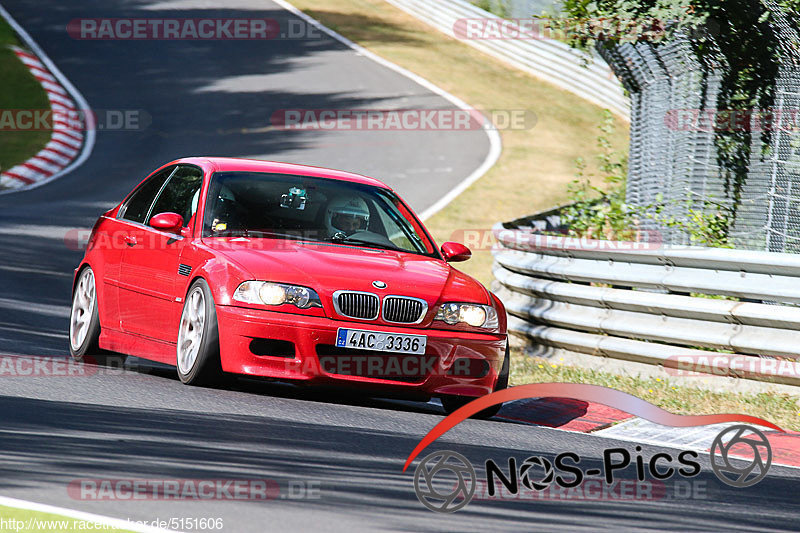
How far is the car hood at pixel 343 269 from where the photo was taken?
26.0 ft

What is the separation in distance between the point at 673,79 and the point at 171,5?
1222 inches

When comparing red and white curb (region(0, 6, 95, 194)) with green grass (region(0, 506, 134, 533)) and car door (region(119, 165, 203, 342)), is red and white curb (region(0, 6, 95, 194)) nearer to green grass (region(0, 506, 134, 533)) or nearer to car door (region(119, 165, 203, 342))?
car door (region(119, 165, 203, 342))

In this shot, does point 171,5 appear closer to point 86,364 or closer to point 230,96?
point 230,96

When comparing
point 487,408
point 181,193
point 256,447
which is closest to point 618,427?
point 487,408

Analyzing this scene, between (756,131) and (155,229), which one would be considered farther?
(756,131)

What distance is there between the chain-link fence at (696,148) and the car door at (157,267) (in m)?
4.90

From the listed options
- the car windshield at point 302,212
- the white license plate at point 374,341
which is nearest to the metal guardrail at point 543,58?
the car windshield at point 302,212

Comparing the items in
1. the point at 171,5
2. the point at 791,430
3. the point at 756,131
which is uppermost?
the point at 171,5

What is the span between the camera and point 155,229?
9.20m

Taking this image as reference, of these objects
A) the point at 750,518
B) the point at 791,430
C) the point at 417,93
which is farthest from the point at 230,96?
the point at 750,518

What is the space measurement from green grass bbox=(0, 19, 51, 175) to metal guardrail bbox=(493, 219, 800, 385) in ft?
51.1

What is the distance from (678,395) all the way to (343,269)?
2759mm

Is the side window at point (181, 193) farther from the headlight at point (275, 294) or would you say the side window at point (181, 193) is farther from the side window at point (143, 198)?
the headlight at point (275, 294)

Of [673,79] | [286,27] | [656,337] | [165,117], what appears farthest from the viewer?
[286,27]
